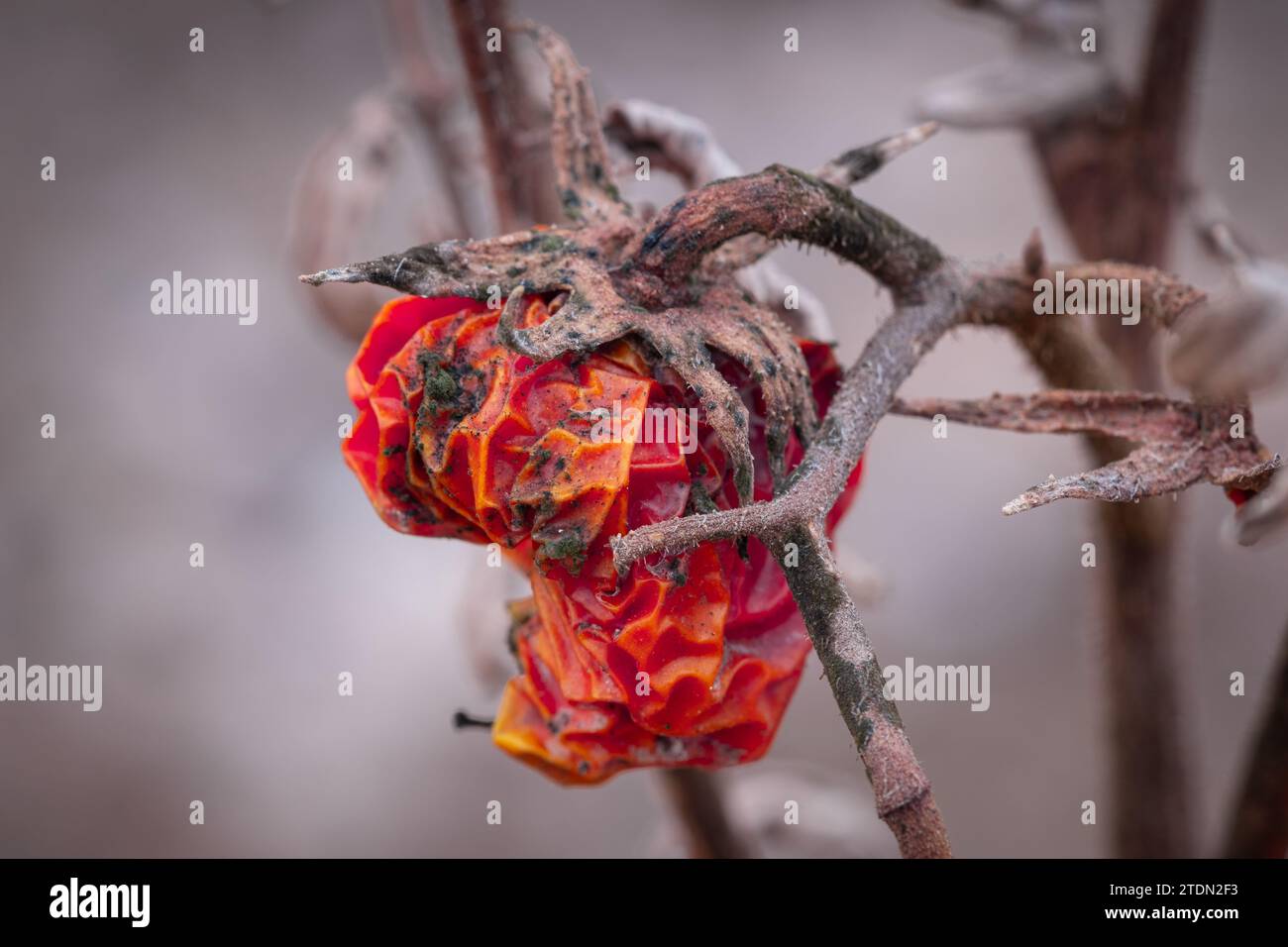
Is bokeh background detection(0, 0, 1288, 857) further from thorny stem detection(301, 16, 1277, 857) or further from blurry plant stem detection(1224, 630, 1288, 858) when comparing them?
thorny stem detection(301, 16, 1277, 857)

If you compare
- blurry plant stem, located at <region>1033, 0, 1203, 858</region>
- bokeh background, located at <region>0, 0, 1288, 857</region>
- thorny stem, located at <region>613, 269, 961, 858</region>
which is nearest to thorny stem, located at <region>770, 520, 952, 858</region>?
thorny stem, located at <region>613, 269, 961, 858</region>

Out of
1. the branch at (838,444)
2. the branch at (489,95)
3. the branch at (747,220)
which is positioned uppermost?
the branch at (489,95)

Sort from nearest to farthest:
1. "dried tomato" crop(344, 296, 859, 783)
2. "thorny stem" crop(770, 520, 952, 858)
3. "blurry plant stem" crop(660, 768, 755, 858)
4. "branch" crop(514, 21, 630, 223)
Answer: "thorny stem" crop(770, 520, 952, 858) < "dried tomato" crop(344, 296, 859, 783) < "branch" crop(514, 21, 630, 223) < "blurry plant stem" crop(660, 768, 755, 858)

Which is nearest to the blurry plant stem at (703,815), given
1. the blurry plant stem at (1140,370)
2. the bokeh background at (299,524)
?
the blurry plant stem at (1140,370)

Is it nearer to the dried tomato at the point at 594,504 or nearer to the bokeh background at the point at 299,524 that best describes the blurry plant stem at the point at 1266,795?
the dried tomato at the point at 594,504

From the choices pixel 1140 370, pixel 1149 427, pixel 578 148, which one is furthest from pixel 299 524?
pixel 1149 427

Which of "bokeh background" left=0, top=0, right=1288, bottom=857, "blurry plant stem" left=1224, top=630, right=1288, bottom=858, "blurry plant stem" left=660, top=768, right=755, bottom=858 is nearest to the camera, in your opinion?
"blurry plant stem" left=1224, top=630, right=1288, bottom=858
